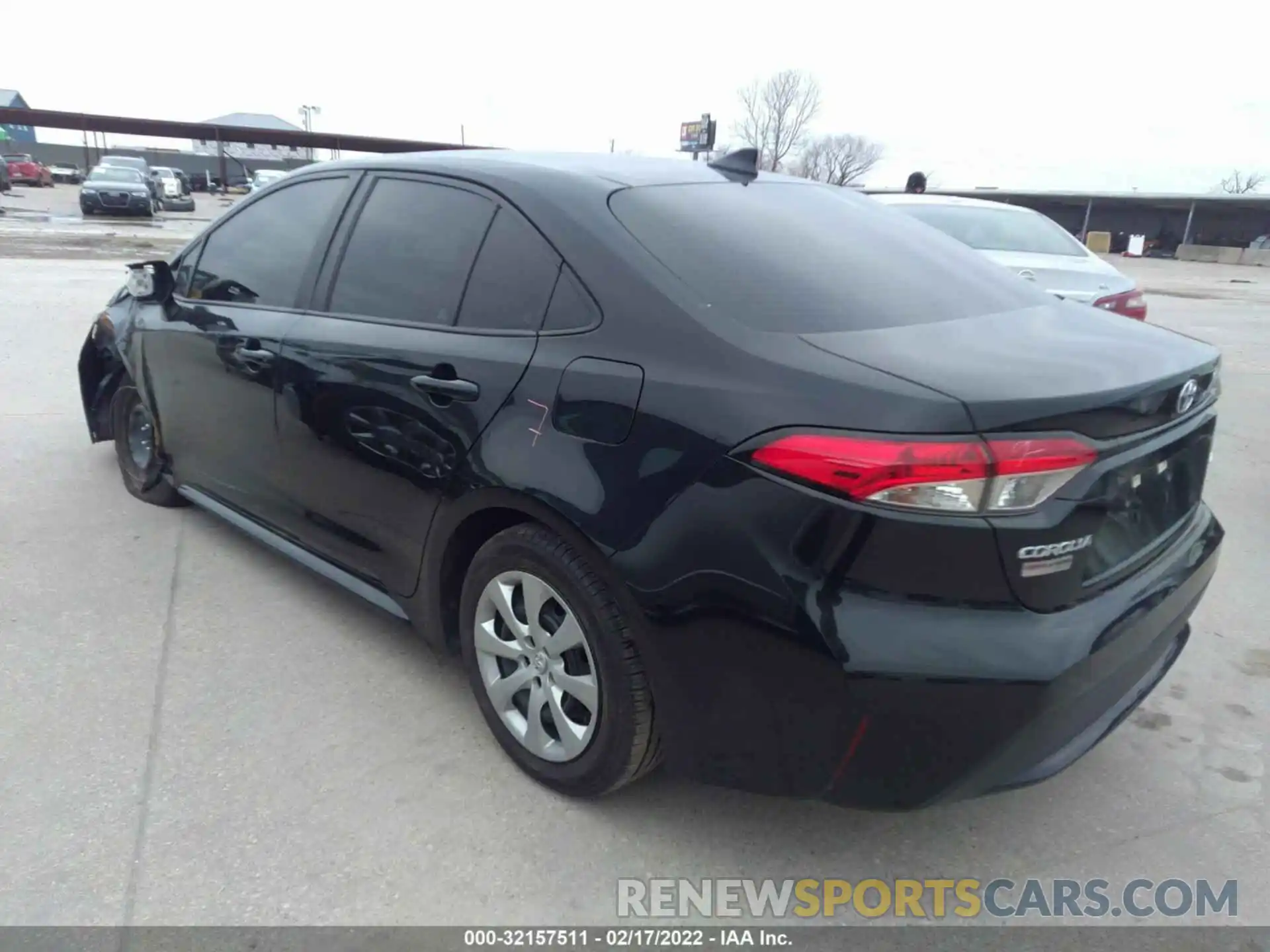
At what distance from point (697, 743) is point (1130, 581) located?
104 cm

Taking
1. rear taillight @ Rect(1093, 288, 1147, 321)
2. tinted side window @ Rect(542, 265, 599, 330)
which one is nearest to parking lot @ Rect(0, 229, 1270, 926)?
tinted side window @ Rect(542, 265, 599, 330)

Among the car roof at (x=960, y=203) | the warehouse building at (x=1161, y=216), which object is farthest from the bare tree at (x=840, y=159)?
the car roof at (x=960, y=203)

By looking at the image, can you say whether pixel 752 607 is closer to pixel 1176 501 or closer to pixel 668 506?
pixel 668 506

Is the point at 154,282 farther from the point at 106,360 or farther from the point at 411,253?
the point at 411,253

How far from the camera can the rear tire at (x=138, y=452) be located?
4.23 meters

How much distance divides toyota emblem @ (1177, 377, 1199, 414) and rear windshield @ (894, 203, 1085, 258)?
5026mm

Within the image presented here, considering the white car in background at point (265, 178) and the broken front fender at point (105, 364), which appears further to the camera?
the broken front fender at point (105, 364)

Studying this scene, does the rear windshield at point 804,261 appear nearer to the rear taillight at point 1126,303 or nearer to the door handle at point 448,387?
the door handle at point 448,387

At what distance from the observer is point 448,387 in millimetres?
2443

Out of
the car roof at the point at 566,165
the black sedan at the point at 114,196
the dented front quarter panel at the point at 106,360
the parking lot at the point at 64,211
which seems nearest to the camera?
the car roof at the point at 566,165

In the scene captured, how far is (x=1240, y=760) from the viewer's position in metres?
2.67

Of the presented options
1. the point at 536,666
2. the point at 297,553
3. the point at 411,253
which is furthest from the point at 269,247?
the point at 536,666

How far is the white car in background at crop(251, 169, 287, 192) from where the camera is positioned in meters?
3.50

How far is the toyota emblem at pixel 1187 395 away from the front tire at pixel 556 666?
4.58 ft
